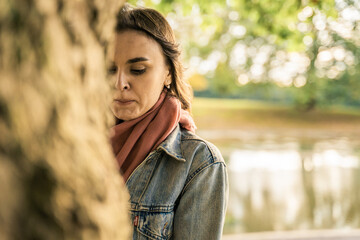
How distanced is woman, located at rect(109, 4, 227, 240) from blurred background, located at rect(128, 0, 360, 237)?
6.49 metres

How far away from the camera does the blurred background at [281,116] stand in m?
10.0

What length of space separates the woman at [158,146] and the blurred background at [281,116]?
6.49 m

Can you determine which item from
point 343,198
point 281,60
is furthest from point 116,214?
point 281,60

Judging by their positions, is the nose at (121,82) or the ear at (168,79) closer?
the nose at (121,82)

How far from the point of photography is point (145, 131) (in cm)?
190

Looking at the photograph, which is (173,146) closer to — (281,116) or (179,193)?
(179,193)

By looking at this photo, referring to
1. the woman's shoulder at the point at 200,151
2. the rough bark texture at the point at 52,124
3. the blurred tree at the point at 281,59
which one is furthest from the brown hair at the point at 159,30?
the blurred tree at the point at 281,59

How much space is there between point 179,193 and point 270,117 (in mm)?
23131

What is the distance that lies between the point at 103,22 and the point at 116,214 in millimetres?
346

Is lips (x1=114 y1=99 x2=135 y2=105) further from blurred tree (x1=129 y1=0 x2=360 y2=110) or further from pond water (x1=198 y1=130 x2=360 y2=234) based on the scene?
blurred tree (x1=129 y1=0 x2=360 y2=110)

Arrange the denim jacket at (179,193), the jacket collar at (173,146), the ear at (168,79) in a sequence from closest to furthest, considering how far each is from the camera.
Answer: the denim jacket at (179,193) < the jacket collar at (173,146) < the ear at (168,79)

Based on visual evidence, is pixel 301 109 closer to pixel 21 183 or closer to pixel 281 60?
pixel 281 60

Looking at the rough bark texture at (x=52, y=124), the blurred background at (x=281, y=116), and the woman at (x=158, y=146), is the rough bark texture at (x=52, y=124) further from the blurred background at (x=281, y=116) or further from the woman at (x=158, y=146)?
the blurred background at (x=281, y=116)

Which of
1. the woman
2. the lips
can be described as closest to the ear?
the woman
